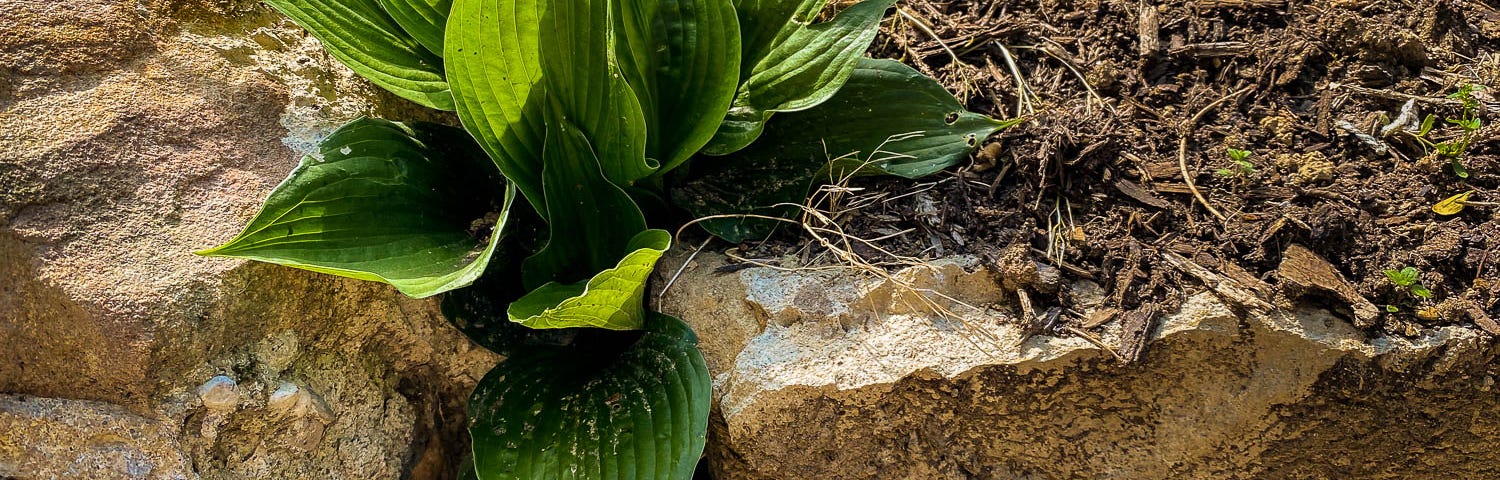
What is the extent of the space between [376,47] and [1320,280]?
1586mm

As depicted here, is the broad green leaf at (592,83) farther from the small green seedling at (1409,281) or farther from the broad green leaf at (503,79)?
the small green seedling at (1409,281)

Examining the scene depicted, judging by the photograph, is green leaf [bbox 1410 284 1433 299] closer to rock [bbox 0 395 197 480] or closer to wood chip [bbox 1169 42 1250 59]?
wood chip [bbox 1169 42 1250 59]

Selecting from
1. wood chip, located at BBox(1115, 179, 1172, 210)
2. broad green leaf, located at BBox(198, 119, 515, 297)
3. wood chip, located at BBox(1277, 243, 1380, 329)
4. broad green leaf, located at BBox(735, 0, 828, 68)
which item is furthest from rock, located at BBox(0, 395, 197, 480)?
wood chip, located at BBox(1277, 243, 1380, 329)

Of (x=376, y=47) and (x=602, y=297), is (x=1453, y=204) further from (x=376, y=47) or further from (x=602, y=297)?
(x=376, y=47)

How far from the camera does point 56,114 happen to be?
4.91 ft

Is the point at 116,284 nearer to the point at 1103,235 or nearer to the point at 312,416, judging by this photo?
the point at 312,416

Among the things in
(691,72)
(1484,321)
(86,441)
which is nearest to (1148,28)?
(1484,321)

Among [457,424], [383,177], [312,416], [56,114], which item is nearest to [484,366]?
[457,424]

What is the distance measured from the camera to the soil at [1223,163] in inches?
59.3

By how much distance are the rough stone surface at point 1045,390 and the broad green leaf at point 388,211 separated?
0.38m

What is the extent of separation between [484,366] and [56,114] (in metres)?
0.78

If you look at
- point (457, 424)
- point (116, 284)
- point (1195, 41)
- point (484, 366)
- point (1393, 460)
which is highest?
point (1195, 41)

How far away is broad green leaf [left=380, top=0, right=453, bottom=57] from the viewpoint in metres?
1.61

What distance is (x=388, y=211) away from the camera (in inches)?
Answer: 59.7
